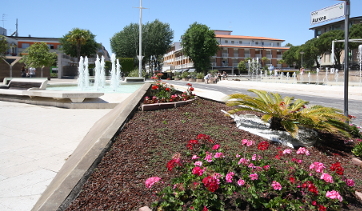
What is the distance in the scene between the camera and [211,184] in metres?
2.66

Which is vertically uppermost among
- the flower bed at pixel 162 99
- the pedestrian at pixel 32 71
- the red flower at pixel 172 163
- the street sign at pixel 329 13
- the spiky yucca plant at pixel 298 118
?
the pedestrian at pixel 32 71

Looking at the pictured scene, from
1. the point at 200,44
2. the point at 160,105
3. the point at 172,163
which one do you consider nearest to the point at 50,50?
the point at 200,44

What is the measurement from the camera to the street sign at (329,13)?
5.06 meters

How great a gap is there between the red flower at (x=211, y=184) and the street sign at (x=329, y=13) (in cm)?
388

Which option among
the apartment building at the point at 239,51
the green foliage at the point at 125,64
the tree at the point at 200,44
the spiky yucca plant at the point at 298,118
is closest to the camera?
the spiky yucca plant at the point at 298,118

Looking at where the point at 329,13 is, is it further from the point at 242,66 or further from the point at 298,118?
the point at 242,66

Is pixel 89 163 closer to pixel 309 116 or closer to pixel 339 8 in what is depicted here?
pixel 309 116

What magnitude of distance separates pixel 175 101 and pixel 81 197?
172 inches

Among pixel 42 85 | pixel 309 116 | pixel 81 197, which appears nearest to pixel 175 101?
pixel 309 116

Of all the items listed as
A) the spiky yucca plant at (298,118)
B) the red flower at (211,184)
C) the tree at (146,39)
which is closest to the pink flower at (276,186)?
the red flower at (211,184)

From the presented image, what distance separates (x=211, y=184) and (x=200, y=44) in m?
61.6

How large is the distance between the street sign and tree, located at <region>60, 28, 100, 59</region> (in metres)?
51.7

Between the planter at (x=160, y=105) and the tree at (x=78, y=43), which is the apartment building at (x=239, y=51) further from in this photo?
the planter at (x=160, y=105)

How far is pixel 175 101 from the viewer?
7195 mm
